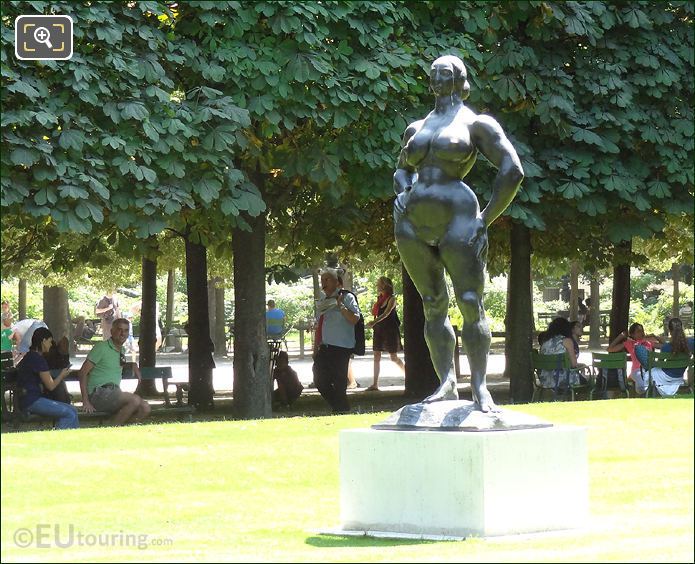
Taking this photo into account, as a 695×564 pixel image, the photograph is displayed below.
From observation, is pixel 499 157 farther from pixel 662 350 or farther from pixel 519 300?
pixel 662 350

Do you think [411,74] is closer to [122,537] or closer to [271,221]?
[271,221]

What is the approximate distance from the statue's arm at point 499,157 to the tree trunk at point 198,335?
10813 mm

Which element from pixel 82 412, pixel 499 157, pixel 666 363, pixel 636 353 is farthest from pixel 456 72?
pixel 636 353

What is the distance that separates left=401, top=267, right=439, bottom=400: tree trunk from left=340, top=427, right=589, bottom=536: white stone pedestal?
38.4 feet

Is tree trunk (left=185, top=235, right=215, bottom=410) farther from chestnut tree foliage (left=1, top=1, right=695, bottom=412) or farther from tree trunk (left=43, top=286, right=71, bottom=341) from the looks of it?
tree trunk (left=43, top=286, right=71, bottom=341)

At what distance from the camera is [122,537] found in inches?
322

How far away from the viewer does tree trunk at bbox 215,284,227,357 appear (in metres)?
37.8

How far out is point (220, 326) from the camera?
127ft

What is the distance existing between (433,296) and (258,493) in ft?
6.90

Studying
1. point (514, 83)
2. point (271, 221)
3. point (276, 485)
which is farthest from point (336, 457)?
point (271, 221)

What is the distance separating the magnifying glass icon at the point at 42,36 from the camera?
15.4 m

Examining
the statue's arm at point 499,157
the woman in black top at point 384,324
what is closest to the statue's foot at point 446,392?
the statue's arm at point 499,157

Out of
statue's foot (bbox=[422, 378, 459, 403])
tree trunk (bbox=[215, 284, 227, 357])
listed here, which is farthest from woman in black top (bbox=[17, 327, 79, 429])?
tree trunk (bbox=[215, 284, 227, 357])

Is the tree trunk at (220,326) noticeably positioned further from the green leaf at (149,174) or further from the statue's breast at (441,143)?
the statue's breast at (441,143)
